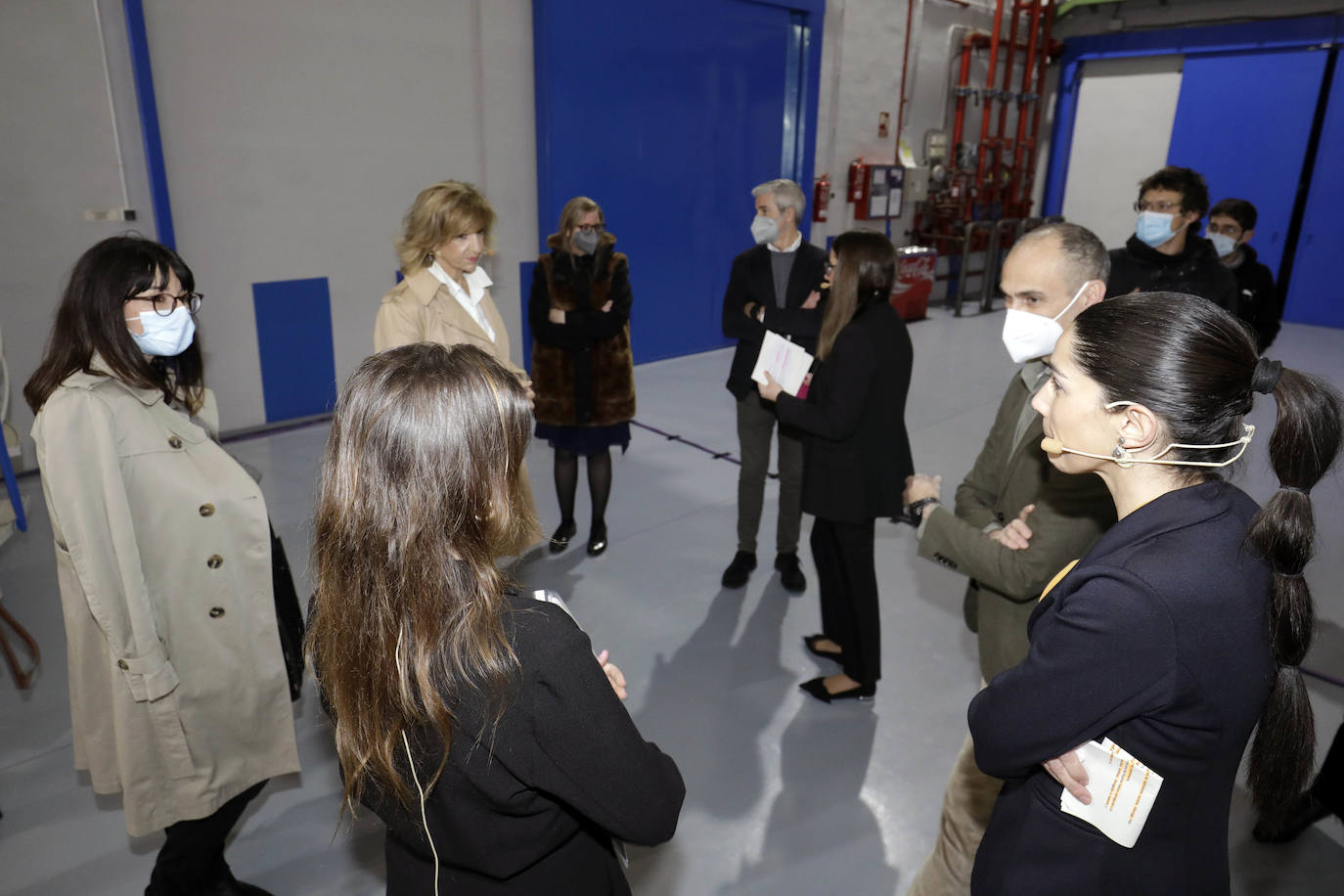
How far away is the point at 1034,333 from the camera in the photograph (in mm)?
2031

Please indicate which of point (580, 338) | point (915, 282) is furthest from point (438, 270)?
point (915, 282)

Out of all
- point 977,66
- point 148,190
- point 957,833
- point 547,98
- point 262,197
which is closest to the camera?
point 957,833

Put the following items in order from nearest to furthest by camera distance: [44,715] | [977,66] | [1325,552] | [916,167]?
[44,715], [1325,552], [916,167], [977,66]

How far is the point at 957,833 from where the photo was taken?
1836 millimetres

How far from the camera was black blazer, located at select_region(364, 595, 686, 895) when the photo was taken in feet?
3.43

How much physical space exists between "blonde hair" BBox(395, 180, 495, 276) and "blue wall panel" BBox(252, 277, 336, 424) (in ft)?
8.51

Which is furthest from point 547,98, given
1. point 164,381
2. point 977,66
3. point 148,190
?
point 977,66

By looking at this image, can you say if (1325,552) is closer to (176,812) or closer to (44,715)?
(176,812)

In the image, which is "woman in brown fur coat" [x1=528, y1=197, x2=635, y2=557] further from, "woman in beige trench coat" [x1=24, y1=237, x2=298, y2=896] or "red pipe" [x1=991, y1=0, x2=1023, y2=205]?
"red pipe" [x1=991, y1=0, x2=1023, y2=205]

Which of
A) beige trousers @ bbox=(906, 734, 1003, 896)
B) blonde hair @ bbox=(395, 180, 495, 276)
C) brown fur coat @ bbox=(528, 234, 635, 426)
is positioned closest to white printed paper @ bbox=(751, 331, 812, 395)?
brown fur coat @ bbox=(528, 234, 635, 426)

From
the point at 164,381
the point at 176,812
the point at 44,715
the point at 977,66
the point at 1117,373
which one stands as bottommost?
the point at 44,715

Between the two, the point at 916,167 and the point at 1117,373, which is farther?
the point at 916,167

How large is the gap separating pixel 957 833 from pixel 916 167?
362 inches

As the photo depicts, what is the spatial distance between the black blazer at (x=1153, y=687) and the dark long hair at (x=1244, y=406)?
42 mm
